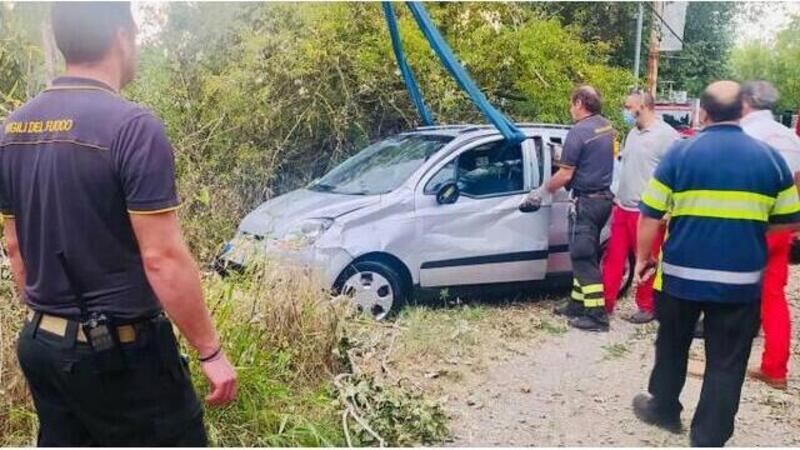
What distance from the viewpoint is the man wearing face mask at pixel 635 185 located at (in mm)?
5645

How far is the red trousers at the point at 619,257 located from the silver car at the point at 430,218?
424mm

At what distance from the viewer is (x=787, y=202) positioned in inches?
134

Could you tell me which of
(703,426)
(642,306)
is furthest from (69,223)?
(642,306)

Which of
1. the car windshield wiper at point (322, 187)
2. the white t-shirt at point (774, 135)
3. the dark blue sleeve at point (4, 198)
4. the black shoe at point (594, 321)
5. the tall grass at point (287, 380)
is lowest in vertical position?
the black shoe at point (594, 321)

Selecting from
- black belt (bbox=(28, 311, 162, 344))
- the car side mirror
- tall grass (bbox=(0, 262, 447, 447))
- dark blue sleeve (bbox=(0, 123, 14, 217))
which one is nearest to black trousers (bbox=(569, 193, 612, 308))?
the car side mirror

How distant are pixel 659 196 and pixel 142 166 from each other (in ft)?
8.24

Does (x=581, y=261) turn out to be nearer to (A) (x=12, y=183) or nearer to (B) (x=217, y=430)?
(B) (x=217, y=430)

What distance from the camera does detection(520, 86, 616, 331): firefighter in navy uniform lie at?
18.6ft

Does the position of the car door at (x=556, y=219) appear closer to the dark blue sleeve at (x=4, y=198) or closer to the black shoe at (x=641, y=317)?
the black shoe at (x=641, y=317)

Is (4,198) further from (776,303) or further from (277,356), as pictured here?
(776,303)

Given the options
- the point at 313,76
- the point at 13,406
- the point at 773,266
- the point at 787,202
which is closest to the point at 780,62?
the point at 313,76

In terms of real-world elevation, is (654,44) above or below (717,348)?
above

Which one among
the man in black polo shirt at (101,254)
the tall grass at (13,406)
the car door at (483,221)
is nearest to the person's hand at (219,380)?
the man in black polo shirt at (101,254)

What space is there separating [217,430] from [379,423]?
31.0 inches
